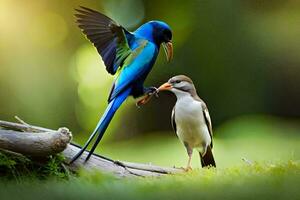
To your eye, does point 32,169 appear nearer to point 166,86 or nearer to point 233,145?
point 166,86

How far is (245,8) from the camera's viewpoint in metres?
3.23

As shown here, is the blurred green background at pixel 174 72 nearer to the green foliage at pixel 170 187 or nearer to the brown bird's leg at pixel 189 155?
the brown bird's leg at pixel 189 155

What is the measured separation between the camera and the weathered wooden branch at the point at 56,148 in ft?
8.53

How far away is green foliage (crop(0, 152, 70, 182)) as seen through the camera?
2662mm

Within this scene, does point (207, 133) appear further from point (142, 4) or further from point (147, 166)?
point (142, 4)

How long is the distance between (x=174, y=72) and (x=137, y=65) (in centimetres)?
29

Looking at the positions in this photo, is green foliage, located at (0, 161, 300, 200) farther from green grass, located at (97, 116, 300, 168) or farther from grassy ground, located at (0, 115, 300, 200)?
green grass, located at (97, 116, 300, 168)

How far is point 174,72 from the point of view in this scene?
119 inches

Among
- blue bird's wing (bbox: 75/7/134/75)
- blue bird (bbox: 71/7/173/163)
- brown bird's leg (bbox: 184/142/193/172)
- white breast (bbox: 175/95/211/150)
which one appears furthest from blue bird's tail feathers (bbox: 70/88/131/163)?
brown bird's leg (bbox: 184/142/193/172)

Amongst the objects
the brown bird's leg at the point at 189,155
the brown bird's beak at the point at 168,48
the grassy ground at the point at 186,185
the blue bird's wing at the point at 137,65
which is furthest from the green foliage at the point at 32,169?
the brown bird's beak at the point at 168,48

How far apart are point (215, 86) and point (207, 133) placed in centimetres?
36

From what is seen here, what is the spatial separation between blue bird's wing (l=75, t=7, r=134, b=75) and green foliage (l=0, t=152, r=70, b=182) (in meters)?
0.39

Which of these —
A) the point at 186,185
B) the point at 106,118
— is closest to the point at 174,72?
the point at 106,118

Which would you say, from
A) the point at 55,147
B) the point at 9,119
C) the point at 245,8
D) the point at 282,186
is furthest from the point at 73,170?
the point at 245,8
